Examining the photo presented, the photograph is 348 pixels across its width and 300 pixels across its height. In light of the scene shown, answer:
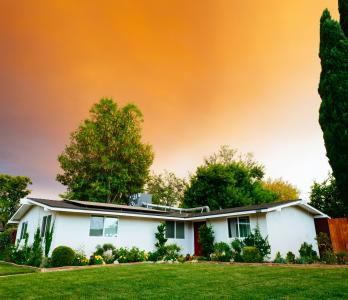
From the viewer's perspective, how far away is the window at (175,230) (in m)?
20.2

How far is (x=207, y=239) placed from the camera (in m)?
18.6

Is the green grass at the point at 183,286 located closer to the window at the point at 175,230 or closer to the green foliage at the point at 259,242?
the green foliage at the point at 259,242

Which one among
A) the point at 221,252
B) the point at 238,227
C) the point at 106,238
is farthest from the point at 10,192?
the point at 238,227

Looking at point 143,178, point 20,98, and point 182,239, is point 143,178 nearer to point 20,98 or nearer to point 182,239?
point 182,239

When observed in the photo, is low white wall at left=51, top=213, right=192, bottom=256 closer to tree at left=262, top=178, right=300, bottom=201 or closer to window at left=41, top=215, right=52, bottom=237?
window at left=41, top=215, right=52, bottom=237

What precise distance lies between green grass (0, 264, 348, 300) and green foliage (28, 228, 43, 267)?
236 inches

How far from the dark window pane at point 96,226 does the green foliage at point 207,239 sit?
6.87m

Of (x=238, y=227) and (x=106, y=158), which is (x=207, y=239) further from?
(x=106, y=158)

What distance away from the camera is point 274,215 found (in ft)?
55.0

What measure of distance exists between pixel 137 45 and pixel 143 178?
22798 millimetres

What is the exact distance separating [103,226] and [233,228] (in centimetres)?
862

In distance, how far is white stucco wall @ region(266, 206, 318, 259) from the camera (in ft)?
53.4

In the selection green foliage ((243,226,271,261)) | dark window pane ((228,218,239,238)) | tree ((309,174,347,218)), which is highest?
tree ((309,174,347,218))

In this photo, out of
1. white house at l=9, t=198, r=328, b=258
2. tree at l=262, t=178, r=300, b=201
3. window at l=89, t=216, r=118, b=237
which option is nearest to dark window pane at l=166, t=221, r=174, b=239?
white house at l=9, t=198, r=328, b=258
